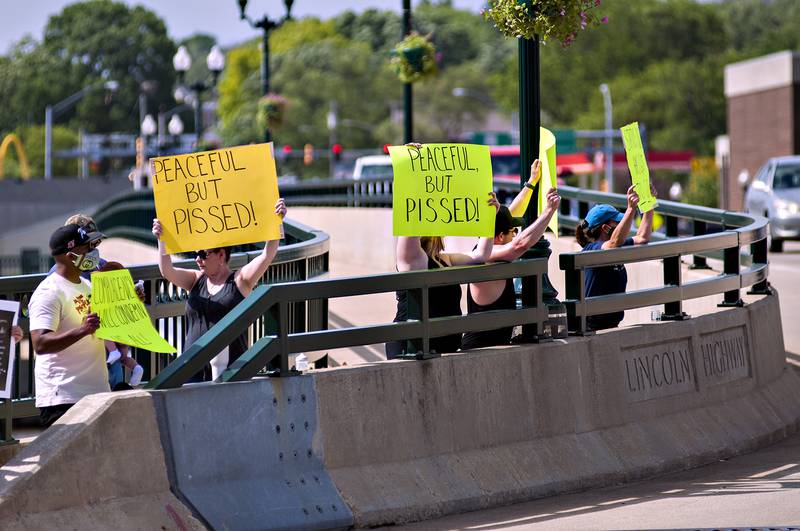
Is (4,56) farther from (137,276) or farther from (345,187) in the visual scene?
(137,276)

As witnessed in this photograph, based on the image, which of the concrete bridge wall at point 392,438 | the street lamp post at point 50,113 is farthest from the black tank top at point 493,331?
the street lamp post at point 50,113

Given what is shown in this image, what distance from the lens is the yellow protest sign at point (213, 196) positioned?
8266 millimetres

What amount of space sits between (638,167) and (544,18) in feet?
4.79

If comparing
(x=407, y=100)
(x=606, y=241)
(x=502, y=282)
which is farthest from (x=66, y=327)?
(x=407, y=100)

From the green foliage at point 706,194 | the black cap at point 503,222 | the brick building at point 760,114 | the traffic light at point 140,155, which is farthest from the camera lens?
the green foliage at point 706,194

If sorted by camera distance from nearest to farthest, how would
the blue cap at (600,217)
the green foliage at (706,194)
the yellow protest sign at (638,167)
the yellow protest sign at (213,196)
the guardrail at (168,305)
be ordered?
1. the yellow protest sign at (213,196)
2. the guardrail at (168,305)
3. the yellow protest sign at (638,167)
4. the blue cap at (600,217)
5. the green foliage at (706,194)

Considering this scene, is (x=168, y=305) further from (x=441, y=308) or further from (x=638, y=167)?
(x=638, y=167)

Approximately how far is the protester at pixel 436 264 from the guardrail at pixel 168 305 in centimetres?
70

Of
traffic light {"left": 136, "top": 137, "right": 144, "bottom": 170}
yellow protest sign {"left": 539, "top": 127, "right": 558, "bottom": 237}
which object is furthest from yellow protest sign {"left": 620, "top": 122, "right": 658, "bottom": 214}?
traffic light {"left": 136, "top": 137, "right": 144, "bottom": 170}

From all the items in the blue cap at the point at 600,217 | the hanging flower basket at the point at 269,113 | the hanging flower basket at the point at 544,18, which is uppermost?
the hanging flower basket at the point at 544,18

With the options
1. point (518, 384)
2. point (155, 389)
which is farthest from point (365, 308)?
point (155, 389)

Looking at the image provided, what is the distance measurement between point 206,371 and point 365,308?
995 centimetres

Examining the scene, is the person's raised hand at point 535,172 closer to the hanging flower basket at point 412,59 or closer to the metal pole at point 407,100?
the metal pole at point 407,100

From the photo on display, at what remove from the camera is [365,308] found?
19.6 m
